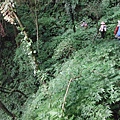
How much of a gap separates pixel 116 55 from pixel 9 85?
428cm

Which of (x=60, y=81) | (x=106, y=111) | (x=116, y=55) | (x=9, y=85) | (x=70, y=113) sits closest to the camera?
(x=106, y=111)

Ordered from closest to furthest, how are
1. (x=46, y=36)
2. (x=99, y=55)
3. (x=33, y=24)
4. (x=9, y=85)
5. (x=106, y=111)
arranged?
1. (x=106, y=111)
2. (x=99, y=55)
3. (x=9, y=85)
4. (x=46, y=36)
5. (x=33, y=24)

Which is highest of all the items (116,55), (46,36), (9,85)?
(116,55)

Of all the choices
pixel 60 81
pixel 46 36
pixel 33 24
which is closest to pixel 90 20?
pixel 46 36

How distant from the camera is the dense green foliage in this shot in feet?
9.96

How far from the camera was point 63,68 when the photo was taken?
5.00m

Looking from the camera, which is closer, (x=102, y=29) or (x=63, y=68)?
(x=63, y=68)

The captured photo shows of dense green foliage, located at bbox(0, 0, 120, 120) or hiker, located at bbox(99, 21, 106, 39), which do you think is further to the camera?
hiker, located at bbox(99, 21, 106, 39)

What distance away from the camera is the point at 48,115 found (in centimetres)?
312

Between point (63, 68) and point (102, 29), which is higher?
point (102, 29)

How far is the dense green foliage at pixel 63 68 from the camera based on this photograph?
3.04 metres

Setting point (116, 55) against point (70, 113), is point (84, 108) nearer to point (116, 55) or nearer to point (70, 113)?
point (70, 113)

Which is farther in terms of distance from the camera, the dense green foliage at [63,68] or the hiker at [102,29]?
the hiker at [102,29]

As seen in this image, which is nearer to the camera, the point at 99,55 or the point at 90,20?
the point at 99,55
